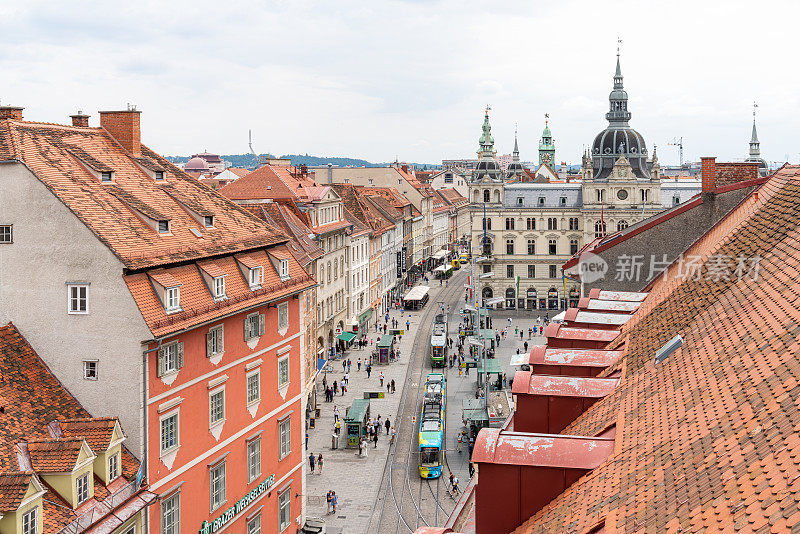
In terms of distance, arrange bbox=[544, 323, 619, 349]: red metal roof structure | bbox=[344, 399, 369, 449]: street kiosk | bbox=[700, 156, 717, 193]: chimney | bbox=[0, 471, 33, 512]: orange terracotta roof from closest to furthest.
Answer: bbox=[0, 471, 33, 512]: orange terracotta roof
bbox=[544, 323, 619, 349]: red metal roof structure
bbox=[700, 156, 717, 193]: chimney
bbox=[344, 399, 369, 449]: street kiosk

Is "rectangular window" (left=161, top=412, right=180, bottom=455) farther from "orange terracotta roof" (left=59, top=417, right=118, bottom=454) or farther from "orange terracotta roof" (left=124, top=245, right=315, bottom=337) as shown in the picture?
"orange terracotta roof" (left=124, top=245, right=315, bottom=337)

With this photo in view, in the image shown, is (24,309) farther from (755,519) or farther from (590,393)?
(755,519)

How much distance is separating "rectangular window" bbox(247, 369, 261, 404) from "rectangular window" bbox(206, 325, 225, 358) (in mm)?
2357

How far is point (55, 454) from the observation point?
→ 771 inches

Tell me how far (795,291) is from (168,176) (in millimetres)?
25108

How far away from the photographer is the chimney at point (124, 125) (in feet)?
99.8

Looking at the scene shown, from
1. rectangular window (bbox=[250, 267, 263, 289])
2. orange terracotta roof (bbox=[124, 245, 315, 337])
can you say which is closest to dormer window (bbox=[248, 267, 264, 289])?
rectangular window (bbox=[250, 267, 263, 289])

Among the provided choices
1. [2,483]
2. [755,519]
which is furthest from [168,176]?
[755,519]

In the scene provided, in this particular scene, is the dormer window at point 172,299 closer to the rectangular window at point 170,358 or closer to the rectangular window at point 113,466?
the rectangular window at point 170,358

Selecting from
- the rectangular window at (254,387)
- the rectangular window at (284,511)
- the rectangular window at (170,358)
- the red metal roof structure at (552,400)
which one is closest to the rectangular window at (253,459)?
the rectangular window at (254,387)

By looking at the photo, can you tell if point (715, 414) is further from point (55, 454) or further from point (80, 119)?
point (80, 119)

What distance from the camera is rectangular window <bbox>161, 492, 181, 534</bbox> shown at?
942 inches

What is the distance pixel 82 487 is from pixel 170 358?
533cm

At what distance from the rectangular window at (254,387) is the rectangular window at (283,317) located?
2549mm
